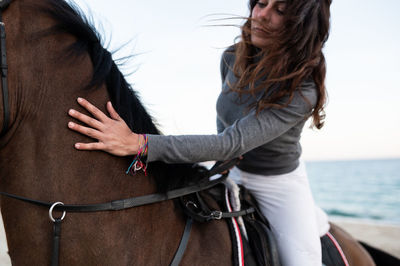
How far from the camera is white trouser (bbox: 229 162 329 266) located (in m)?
1.67

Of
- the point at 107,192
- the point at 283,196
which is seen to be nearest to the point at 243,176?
the point at 283,196

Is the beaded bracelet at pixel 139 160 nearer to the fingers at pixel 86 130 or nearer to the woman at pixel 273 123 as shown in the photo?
the woman at pixel 273 123

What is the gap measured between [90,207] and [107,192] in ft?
0.29

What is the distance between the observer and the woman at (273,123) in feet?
4.19

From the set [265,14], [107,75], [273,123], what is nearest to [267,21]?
[265,14]

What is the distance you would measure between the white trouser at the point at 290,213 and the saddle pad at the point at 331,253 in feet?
0.20

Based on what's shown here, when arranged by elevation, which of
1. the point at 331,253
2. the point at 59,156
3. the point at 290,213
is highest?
the point at 59,156

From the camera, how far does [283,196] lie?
72.0 inches

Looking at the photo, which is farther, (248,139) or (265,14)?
(265,14)

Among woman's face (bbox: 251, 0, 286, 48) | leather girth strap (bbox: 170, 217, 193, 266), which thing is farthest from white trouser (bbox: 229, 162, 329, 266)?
woman's face (bbox: 251, 0, 286, 48)

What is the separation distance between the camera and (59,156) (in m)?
1.12

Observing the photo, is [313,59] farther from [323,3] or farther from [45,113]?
[45,113]

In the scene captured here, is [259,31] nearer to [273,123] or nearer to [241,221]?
[273,123]

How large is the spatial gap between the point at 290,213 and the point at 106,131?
1199mm
